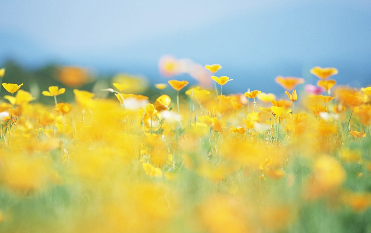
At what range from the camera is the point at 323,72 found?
1579 millimetres

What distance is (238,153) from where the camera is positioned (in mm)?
818

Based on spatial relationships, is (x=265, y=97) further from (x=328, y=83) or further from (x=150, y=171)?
(x=150, y=171)

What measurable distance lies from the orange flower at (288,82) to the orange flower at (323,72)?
7 cm

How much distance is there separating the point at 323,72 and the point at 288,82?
0.16m

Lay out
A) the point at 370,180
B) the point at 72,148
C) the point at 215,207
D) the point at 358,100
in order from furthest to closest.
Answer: the point at 358,100 → the point at 72,148 → the point at 370,180 → the point at 215,207

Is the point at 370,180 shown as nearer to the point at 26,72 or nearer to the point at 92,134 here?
the point at 92,134

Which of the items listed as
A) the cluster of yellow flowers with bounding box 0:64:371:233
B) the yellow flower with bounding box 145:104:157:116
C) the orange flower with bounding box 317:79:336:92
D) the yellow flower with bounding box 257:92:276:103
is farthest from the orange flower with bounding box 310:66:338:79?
the yellow flower with bounding box 145:104:157:116

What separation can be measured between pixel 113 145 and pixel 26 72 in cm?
543

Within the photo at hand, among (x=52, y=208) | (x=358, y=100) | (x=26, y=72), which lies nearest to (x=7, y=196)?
(x=52, y=208)

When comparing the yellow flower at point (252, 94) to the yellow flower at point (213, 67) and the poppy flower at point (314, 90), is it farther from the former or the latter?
the poppy flower at point (314, 90)

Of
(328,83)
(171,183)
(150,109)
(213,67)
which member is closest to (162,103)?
(150,109)

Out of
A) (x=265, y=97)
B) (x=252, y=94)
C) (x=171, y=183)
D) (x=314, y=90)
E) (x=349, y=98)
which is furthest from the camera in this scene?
(x=314, y=90)

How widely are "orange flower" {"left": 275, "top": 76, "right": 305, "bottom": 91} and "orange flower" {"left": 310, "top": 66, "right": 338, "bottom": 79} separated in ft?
0.25

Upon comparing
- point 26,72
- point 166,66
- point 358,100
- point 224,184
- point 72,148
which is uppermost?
point 26,72
